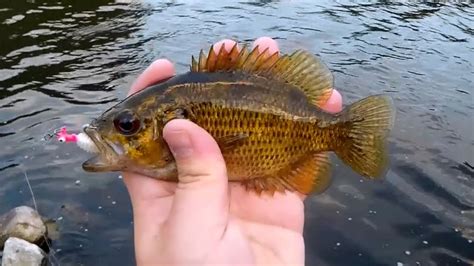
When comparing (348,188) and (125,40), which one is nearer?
(348,188)

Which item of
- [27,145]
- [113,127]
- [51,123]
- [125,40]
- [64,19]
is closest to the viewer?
[113,127]

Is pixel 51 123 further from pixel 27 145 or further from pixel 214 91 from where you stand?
pixel 214 91

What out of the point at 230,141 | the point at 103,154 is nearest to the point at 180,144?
the point at 230,141

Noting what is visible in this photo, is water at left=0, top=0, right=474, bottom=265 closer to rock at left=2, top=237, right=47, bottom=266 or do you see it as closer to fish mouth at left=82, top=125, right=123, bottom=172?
rock at left=2, top=237, right=47, bottom=266

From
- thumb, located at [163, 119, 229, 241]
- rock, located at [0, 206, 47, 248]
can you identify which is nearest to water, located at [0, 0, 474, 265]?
rock, located at [0, 206, 47, 248]

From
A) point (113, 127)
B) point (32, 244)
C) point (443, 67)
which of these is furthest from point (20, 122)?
point (443, 67)

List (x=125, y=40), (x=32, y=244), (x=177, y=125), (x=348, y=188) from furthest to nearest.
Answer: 1. (x=125, y=40)
2. (x=348, y=188)
3. (x=32, y=244)
4. (x=177, y=125)

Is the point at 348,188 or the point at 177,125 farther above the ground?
the point at 177,125
